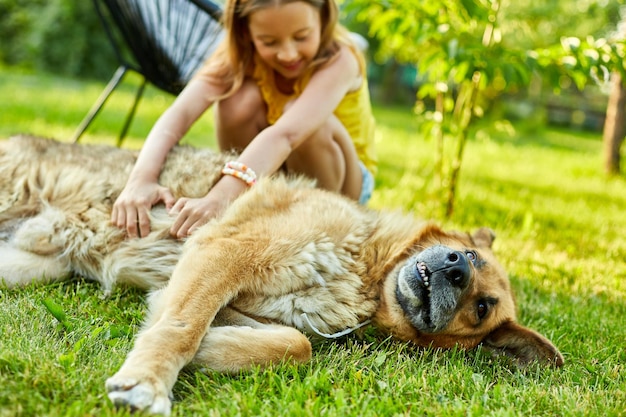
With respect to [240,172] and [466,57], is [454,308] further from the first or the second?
[466,57]

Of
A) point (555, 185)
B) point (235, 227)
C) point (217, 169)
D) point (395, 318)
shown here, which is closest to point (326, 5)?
point (217, 169)

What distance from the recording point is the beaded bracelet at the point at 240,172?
2980 mm

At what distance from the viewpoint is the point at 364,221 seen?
9.71 feet

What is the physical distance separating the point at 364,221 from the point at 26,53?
1460cm

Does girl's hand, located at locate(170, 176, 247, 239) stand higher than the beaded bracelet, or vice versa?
the beaded bracelet

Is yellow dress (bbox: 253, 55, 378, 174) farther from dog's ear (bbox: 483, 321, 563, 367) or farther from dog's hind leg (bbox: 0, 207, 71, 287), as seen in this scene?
dog's ear (bbox: 483, 321, 563, 367)

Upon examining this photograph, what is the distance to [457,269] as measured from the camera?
2527mm

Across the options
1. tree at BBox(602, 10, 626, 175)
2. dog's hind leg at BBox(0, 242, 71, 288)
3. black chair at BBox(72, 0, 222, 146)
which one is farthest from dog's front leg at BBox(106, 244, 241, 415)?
tree at BBox(602, 10, 626, 175)

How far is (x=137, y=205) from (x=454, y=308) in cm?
163

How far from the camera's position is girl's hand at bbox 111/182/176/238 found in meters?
2.95

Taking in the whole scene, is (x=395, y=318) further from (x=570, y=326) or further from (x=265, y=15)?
(x=265, y=15)

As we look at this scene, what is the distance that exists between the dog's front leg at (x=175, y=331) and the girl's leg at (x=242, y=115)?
1379 millimetres

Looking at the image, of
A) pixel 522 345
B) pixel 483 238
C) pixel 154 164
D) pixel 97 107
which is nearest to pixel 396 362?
pixel 522 345

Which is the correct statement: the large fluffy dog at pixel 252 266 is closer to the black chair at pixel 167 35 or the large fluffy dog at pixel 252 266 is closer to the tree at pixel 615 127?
the black chair at pixel 167 35
